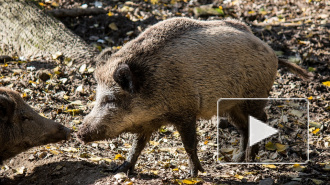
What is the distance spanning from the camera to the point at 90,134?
5066 millimetres

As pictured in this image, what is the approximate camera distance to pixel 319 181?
203 inches

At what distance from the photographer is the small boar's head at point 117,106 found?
515 centimetres

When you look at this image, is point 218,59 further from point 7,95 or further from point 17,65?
point 17,65

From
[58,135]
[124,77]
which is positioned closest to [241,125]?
[124,77]

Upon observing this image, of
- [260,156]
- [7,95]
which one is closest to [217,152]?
[260,156]

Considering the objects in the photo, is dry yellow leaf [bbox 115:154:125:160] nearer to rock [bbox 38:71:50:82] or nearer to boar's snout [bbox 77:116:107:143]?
boar's snout [bbox 77:116:107:143]

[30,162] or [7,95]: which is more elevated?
[7,95]

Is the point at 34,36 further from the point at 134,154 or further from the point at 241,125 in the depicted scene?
the point at 241,125

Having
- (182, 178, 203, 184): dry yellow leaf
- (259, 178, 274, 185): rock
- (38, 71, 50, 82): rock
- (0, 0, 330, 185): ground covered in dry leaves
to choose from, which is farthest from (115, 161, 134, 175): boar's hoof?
(38, 71, 50, 82): rock

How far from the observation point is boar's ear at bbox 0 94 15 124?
521cm

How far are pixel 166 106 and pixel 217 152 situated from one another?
140cm

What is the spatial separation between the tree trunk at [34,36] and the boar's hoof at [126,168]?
3068 millimetres
